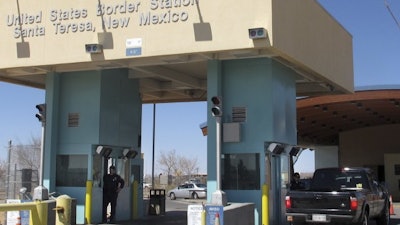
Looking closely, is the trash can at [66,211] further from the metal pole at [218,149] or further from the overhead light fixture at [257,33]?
the overhead light fixture at [257,33]

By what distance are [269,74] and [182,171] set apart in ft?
333

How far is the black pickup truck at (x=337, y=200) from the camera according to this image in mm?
15141

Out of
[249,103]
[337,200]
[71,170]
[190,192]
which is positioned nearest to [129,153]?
[71,170]

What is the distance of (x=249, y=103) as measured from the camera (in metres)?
17.1

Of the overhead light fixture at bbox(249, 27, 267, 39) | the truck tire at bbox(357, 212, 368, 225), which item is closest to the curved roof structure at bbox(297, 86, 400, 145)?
the truck tire at bbox(357, 212, 368, 225)

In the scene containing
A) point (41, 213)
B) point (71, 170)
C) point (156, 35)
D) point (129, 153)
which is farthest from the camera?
point (129, 153)

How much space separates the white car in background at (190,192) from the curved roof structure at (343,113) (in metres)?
8.84

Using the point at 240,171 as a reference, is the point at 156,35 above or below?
above

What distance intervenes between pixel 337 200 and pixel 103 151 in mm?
7464

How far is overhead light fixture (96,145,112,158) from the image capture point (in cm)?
1841

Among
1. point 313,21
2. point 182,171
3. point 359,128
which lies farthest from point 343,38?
point 182,171

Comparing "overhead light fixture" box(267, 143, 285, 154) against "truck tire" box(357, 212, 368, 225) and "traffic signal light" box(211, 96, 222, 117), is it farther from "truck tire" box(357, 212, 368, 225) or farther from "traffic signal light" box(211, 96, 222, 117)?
"truck tire" box(357, 212, 368, 225)

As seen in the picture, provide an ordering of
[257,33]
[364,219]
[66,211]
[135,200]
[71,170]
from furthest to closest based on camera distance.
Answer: [135,200] → [71,170] → [66,211] → [364,219] → [257,33]

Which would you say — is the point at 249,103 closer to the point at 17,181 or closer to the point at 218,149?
the point at 218,149
